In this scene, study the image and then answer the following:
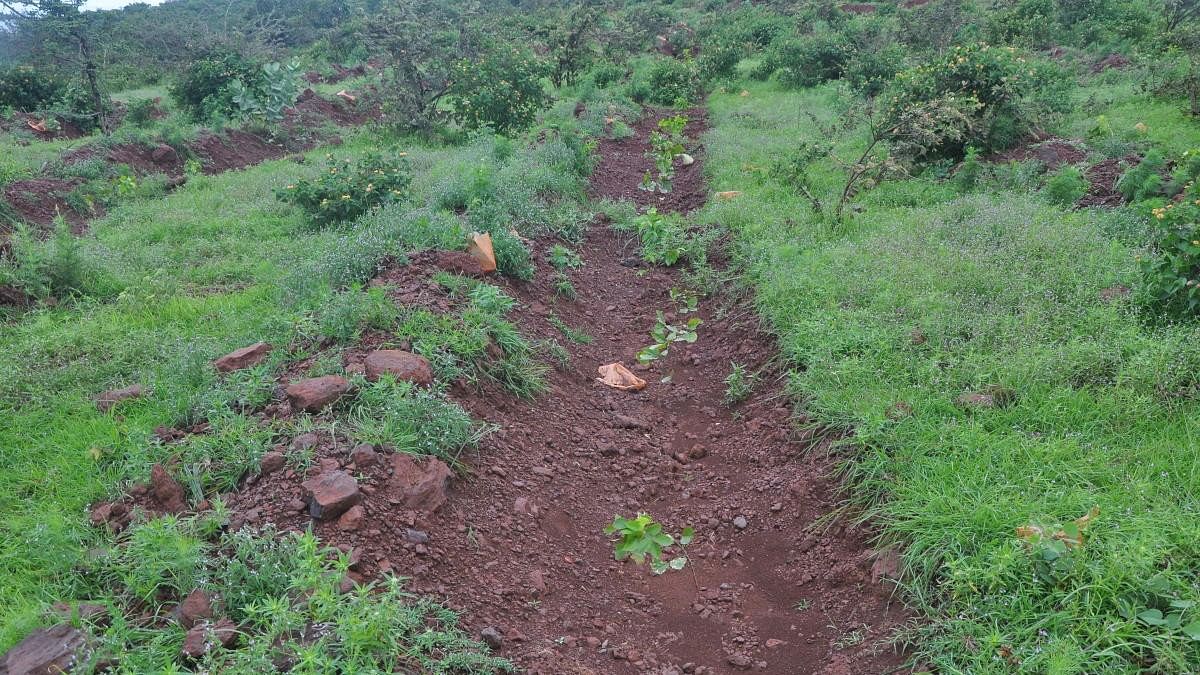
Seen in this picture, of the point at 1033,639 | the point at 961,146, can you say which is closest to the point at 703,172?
the point at 961,146

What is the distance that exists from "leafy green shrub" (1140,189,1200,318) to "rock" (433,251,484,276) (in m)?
4.23

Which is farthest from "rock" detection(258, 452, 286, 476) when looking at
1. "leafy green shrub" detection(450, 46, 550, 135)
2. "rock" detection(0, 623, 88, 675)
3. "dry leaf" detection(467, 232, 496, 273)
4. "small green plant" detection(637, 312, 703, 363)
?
"leafy green shrub" detection(450, 46, 550, 135)

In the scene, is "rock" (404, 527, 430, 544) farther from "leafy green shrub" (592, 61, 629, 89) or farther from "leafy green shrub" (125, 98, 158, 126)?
"leafy green shrub" (592, 61, 629, 89)

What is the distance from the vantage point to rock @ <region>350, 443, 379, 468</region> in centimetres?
337

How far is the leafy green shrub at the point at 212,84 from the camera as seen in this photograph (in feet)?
44.5

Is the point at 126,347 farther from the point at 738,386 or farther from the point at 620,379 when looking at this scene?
the point at 738,386

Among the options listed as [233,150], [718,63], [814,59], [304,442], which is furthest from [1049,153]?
[233,150]

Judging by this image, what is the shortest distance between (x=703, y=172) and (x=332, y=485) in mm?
7275

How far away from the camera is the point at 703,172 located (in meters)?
9.44

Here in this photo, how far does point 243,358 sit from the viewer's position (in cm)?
423

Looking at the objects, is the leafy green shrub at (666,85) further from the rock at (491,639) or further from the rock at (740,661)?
the rock at (491,639)

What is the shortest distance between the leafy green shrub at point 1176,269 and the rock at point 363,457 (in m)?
4.25

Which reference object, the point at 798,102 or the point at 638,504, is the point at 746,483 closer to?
the point at 638,504

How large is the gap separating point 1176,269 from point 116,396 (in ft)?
19.5
